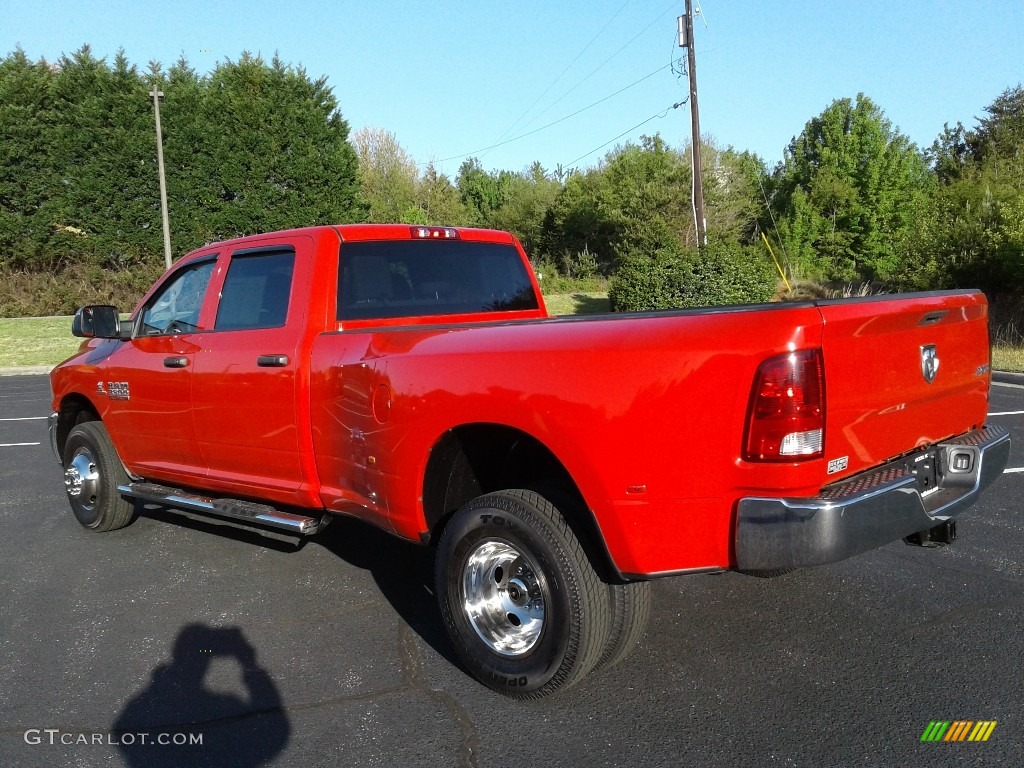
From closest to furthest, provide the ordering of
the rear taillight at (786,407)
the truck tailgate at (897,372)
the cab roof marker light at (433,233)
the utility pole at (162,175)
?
the rear taillight at (786,407), the truck tailgate at (897,372), the cab roof marker light at (433,233), the utility pole at (162,175)

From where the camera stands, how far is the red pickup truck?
269 centimetres

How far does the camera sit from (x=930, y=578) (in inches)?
174

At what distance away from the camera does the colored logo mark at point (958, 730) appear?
289 cm

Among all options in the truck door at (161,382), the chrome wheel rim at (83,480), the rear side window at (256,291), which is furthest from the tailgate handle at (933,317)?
the chrome wheel rim at (83,480)

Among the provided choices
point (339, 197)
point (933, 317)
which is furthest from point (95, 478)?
point (339, 197)

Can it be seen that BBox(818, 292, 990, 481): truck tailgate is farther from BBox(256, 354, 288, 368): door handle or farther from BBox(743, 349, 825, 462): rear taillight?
BBox(256, 354, 288, 368): door handle

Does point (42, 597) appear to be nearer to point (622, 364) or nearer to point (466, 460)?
point (466, 460)

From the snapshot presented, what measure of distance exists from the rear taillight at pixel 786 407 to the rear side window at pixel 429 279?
2.39 m

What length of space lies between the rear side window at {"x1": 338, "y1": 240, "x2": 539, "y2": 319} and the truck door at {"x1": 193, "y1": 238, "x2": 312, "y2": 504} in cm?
27

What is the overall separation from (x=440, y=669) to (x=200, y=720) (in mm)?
968

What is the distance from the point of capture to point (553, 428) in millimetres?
3006

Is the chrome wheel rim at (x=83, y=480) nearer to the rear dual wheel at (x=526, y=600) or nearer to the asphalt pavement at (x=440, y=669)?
the asphalt pavement at (x=440, y=669)

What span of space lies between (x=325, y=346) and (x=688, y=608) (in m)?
2.20

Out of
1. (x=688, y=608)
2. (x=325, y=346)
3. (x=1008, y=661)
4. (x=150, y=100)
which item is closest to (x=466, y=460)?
(x=325, y=346)
